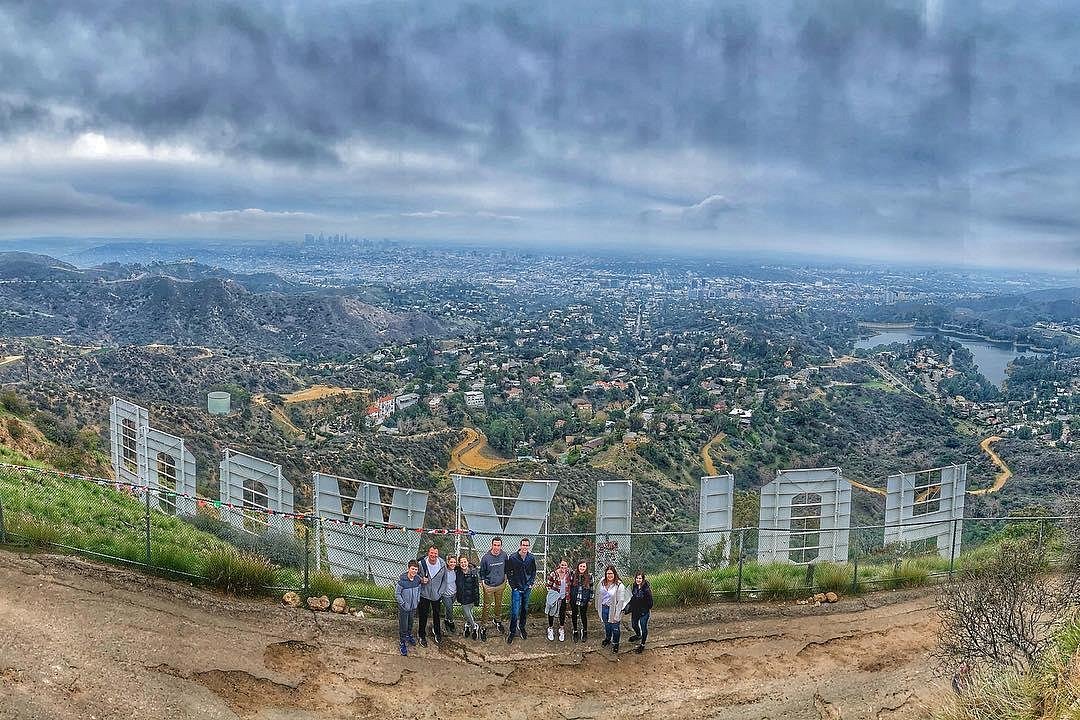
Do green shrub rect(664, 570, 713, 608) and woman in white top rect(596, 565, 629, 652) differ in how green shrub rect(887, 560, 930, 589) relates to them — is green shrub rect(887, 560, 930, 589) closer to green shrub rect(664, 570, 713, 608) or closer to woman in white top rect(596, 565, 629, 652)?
green shrub rect(664, 570, 713, 608)

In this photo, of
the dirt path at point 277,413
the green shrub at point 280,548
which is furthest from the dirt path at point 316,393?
the green shrub at point 280,548

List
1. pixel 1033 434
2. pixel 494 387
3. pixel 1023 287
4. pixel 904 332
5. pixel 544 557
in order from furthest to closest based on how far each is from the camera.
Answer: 1. pixel 1023 287
2. pixel 904 332
3. pixel 494 387
4. pixel 1033 434
5. pixel 544 557

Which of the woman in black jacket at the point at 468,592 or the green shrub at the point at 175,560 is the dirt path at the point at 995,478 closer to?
the woman in black jacket at the point at 468,592

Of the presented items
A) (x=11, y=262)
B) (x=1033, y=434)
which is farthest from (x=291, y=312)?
(x=1033, y=434)

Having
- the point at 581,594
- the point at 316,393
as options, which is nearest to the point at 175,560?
the point at 581,594

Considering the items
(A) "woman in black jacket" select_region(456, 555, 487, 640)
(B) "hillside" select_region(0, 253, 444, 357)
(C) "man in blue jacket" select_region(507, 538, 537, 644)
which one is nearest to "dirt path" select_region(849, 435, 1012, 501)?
(C) "man in blue jacket" select_region(507, 538, 537, 644)

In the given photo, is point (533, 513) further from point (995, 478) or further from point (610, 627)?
point (995, 478)

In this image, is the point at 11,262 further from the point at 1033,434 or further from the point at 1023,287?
the point at 1023,287
